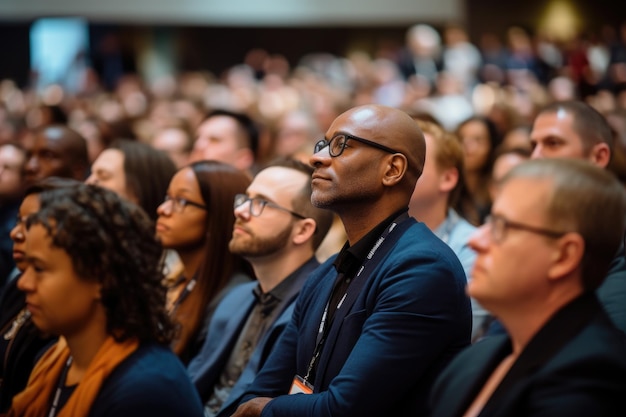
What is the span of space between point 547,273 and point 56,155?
3859mm

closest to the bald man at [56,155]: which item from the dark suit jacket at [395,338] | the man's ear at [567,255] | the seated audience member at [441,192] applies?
the seated audience member at [441,192]

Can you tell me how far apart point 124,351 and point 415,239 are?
2.83 feet

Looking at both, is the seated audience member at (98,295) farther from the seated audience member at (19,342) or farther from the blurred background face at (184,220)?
the blurred background face at (184,220)

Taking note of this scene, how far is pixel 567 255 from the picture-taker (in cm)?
203

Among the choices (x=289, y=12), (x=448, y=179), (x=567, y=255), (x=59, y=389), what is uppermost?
(x=289, y=12)

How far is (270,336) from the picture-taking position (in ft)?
11.0

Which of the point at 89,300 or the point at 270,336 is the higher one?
the point at 89,300

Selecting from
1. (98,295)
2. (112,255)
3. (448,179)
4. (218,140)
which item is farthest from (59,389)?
(218,140)

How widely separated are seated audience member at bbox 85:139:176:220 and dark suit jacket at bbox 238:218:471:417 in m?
2.32

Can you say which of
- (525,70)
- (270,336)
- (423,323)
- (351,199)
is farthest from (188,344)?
(525,70)

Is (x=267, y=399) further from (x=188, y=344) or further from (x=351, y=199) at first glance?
(x=188, y=344)

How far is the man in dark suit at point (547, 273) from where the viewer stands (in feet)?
6.47

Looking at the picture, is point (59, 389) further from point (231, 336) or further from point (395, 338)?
point (231, 336)

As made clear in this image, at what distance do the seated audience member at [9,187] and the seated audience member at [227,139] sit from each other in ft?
3.56
